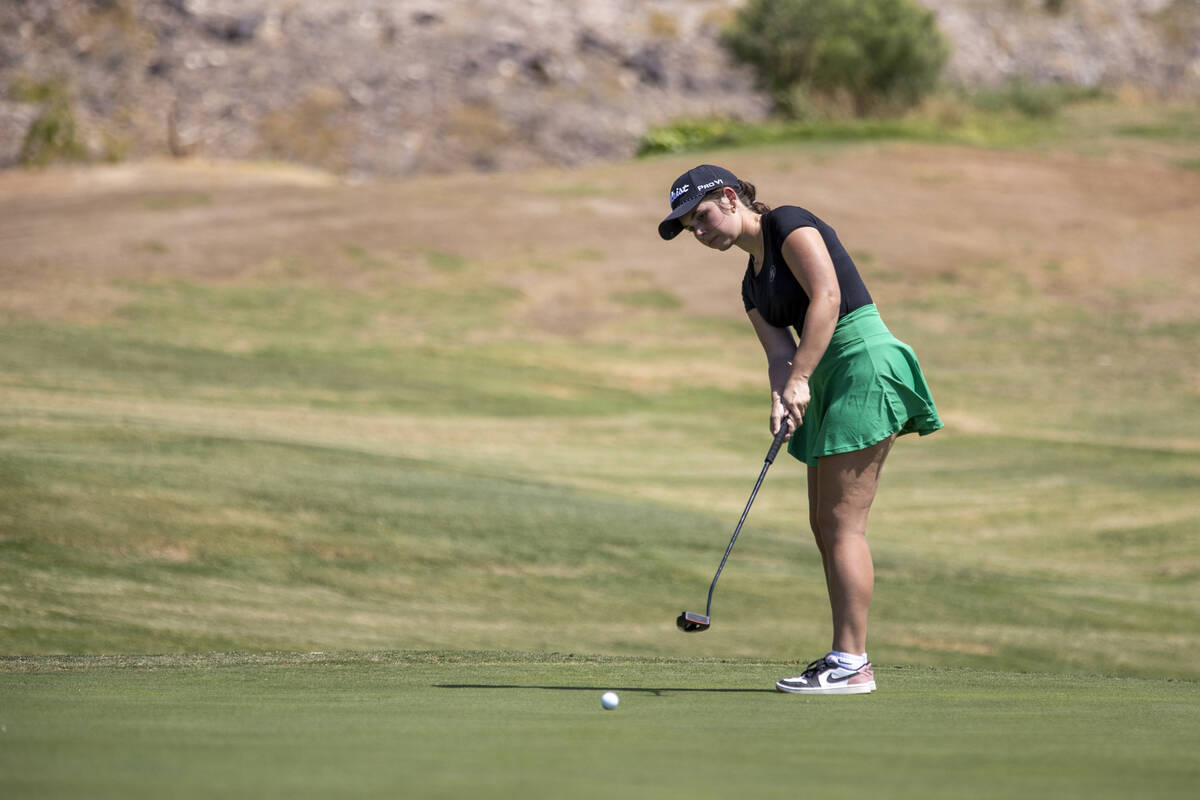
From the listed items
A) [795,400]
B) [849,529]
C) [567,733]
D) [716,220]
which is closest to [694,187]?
[716,220]

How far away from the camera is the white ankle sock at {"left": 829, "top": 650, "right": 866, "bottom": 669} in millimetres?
5465

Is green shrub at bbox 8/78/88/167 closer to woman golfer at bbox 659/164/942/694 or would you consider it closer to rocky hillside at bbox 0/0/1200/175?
rocky hillside at bbox 0/0/1200/175

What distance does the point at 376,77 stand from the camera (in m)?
48.0

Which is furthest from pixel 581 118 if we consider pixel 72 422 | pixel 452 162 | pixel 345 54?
pixel 72 422

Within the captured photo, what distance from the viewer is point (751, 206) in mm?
5816

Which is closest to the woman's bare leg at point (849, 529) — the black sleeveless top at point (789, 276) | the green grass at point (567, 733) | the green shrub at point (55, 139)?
the green grass at point (567, 733)

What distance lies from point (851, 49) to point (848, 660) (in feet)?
113

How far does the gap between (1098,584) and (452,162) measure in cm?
3636

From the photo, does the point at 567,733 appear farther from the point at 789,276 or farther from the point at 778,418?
the point at 789,276

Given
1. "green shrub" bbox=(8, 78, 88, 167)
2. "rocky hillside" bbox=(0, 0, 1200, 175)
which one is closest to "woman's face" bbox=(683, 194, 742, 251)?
"green shrub" bbox=(8, 78, 88, 167)

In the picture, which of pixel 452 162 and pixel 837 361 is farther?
pixel 452 162

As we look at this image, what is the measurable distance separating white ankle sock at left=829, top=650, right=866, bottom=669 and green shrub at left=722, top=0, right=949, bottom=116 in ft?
112

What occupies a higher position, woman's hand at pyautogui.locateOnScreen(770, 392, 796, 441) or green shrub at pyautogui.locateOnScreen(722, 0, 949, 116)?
green shrub at pyautogui.locateOnScreen(722, 0, 949, 116)

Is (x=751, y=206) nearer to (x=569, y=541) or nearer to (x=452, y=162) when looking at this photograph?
(x=569, y=541)
